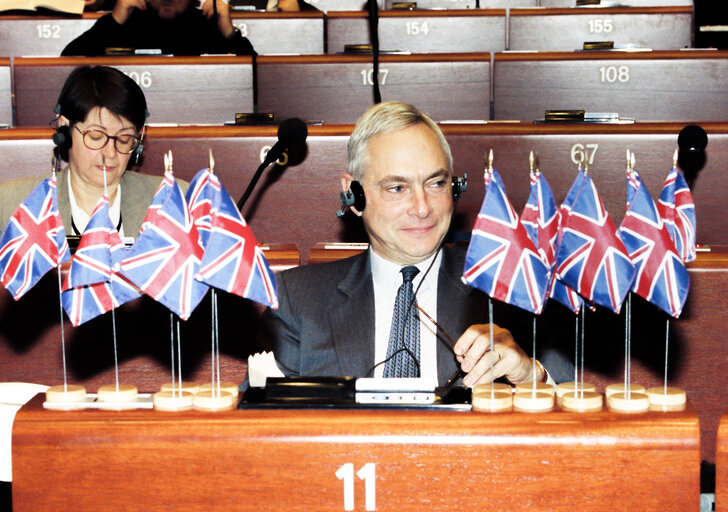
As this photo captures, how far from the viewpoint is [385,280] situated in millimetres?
1613

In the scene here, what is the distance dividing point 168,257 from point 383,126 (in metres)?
0.61

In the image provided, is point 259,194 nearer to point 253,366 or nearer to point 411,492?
point 253,366

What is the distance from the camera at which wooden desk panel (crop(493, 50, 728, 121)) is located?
2.85 metres

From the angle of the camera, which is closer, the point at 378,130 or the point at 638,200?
the point at 638,200

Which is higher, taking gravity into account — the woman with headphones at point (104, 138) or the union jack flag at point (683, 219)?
the woman with headphones at point (104, 138)

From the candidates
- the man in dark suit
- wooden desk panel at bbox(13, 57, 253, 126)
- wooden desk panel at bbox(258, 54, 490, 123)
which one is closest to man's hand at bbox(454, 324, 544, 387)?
the man in dark suit

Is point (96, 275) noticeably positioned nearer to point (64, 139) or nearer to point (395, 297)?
point (395, 297)

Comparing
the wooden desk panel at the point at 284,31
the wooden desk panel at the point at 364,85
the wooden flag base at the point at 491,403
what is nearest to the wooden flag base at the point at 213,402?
the wooden flag base at the point at 491,403

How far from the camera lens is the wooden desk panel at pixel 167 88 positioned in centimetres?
295

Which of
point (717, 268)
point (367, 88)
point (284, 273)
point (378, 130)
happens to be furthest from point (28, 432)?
point (367, 88)

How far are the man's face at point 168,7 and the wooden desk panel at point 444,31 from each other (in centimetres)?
81

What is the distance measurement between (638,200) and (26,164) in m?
1.64

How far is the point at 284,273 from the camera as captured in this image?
63.1 inches

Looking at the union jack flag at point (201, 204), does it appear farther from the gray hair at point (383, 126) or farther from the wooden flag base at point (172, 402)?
the gray hair at point (383, 126)
